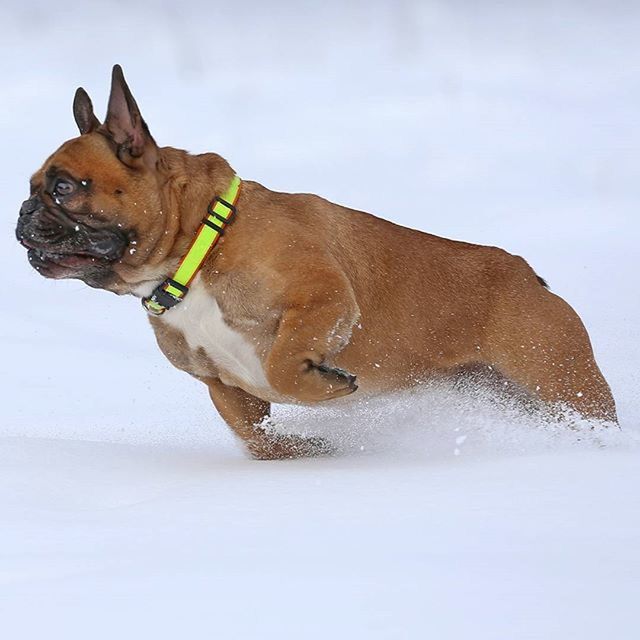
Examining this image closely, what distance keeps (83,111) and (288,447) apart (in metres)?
1.72

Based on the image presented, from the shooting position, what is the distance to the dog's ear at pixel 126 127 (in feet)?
15.7

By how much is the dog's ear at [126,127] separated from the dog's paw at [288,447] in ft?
4.69

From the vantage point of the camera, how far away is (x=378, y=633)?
8.19 ft

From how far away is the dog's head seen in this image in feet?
15.5

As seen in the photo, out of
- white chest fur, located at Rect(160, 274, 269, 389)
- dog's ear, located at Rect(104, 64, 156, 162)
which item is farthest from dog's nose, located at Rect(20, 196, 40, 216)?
white chest fur, located at Rect(160, 274, 269, 389)

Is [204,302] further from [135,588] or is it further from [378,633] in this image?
[378,633]

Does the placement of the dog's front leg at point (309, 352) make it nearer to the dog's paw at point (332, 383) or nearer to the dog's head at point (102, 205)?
the dog's paw at point (332, 383)

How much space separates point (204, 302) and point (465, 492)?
1.67 metres

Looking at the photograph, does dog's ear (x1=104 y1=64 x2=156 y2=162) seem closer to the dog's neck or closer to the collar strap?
the dog's neck

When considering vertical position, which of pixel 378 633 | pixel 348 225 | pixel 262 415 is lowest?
pixel 378 633

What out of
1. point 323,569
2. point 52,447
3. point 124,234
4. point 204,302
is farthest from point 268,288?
point 323,569

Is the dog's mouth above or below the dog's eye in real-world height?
below

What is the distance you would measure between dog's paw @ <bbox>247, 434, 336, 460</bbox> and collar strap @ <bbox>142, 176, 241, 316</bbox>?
0.84 m

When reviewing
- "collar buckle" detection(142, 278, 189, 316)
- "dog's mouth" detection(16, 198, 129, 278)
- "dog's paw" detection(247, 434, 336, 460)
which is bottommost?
"dog's paw" detection(247, 434, 336, 460)
